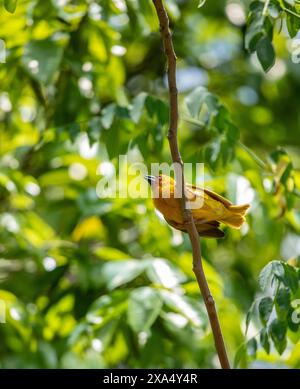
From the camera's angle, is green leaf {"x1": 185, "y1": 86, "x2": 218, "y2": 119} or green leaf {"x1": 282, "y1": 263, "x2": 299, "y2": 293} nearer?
green leaf {"x1": 282, "y1": 263, "x2": 299, "y2": 293}

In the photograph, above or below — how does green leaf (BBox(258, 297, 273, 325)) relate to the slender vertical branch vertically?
below

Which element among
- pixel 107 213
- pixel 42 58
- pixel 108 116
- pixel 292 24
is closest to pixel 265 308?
pixel 292 24

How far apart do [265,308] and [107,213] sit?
7.65ft

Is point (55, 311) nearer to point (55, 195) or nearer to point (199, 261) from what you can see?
point (55, 195)

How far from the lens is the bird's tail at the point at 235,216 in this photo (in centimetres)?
394

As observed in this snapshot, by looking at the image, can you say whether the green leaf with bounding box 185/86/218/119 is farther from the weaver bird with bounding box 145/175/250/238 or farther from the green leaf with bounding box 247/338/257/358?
the green leaf with bounding box 247/338/257/358

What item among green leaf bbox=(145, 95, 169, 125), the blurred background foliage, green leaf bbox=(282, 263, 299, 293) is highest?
green leaf bbox=(282, 263, 299, 293)

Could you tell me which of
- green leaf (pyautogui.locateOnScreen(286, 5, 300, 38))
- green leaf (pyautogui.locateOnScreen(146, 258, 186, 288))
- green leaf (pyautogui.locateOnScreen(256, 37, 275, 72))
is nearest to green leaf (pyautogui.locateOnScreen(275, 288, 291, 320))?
green leaf (pyautogui.locateOnScreen(256, 37, 275, 72))

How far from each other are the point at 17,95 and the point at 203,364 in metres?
2.17

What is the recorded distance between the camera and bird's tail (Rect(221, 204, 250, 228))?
394 cm

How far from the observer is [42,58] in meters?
5.10

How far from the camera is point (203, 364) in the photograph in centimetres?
550
